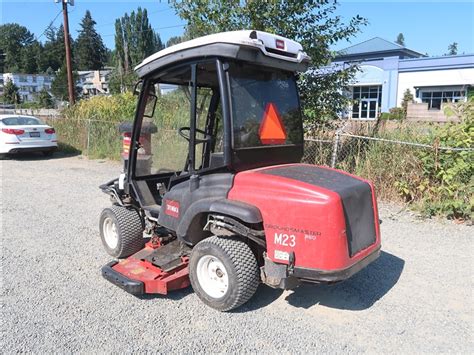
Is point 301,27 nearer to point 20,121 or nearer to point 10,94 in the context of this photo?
point 20,121

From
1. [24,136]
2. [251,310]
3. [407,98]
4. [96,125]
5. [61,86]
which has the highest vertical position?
[61,86]

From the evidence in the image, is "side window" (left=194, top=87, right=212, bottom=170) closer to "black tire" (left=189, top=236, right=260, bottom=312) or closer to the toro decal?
the toro decal

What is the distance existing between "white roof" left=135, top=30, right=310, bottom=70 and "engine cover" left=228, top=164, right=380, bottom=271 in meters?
→ 1.05

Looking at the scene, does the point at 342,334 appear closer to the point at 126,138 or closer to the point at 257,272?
the point at 257,272

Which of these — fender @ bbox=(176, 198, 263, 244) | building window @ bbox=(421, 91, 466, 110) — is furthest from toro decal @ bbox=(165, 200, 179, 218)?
building window @ bbox=(421, 91, 466, 110)

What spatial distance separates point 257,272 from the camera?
3402 mm

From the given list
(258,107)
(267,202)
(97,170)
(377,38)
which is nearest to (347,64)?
(258,107)

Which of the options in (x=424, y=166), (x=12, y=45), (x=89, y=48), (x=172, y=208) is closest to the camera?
(x=172, y=208)

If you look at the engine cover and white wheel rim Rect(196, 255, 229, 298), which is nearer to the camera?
the engine cover

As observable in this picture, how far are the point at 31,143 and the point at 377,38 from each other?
51.2m

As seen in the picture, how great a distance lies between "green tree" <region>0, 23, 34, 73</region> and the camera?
329 feet

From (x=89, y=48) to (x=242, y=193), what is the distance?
118 meters

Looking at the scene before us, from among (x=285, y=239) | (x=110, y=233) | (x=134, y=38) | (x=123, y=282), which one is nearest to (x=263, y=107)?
(x=285, y=239)

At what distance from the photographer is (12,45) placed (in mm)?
104125
